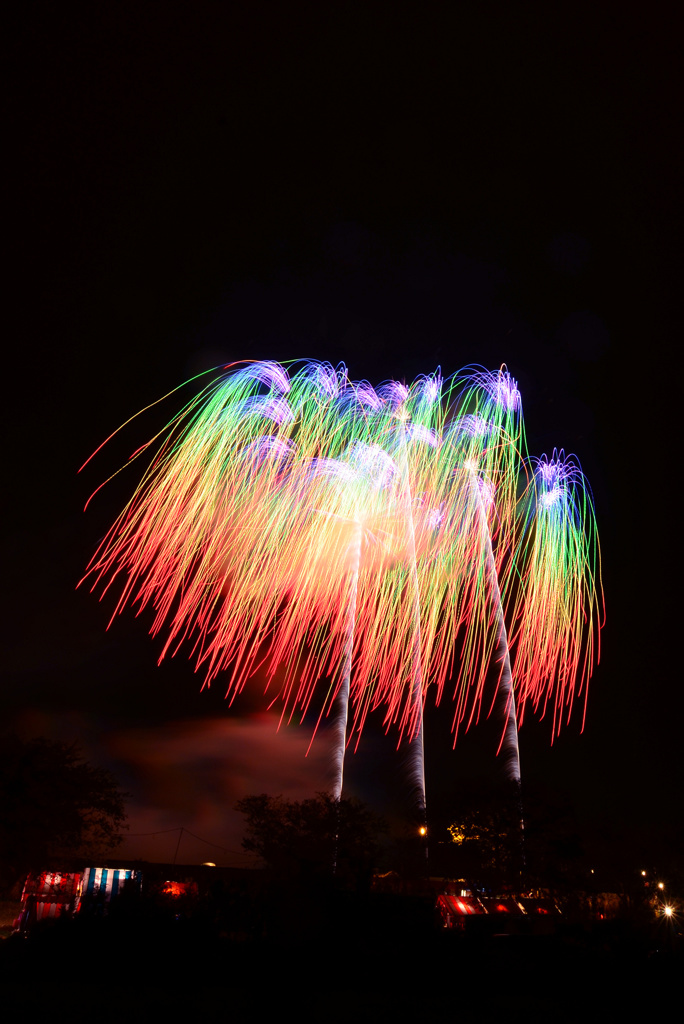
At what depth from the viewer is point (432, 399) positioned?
21797mm

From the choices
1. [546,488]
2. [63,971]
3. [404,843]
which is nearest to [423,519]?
[546,488]

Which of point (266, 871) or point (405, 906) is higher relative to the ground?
point (266, 871)

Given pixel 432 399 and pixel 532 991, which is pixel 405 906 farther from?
pixel 432 399

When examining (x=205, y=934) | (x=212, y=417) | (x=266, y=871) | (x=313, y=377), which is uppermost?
(x=313, y=377)

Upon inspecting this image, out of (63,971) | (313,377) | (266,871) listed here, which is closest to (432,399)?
(313,377)

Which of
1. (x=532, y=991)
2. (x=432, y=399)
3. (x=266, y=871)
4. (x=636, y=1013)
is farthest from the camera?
(x=266, y=871)

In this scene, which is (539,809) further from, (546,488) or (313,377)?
(313,377)

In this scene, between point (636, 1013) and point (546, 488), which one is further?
point (546, 488)

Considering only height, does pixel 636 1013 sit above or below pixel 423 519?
below

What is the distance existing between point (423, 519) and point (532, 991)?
14.8 meters

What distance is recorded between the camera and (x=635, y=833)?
161ft

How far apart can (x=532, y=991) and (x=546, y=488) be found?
1460cm

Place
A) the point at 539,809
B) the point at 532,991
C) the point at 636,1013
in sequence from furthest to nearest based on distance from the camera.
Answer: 1. the point at 539,809
2. the point at 532,991
3. the point at 636,1013

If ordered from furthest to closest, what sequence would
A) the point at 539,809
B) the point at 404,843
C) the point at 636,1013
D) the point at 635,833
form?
the point at 635,833, the point at 404,843, the point at 539,809, the point at 636,1013
